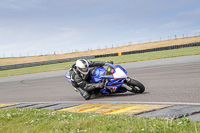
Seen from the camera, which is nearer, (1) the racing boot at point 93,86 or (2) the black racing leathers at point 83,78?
(1) the racing boot at point 93,86

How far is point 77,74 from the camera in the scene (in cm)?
802

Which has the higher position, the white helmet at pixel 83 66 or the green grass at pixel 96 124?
the white helmet at pixel 83 66

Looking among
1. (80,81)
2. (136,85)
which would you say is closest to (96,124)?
(136,85)

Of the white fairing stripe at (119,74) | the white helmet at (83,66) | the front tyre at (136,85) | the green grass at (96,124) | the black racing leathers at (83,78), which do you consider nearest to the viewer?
the green grass at (96,124)

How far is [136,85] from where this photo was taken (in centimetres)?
751

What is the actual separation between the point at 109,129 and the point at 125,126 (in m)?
0.24

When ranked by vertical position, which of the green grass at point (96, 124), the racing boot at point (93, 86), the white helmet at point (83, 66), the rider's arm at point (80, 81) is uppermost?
the white helmet at point (83, 66)

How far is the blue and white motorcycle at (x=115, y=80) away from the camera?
7426 millimetres

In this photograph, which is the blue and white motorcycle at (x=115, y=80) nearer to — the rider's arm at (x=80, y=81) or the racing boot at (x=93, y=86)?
the racing boot at (x=93, y=86)

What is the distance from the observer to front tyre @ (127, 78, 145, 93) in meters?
7.48

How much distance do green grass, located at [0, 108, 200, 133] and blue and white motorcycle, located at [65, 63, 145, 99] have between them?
2602 mm

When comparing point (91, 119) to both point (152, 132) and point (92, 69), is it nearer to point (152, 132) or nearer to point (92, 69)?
point (152, 132)

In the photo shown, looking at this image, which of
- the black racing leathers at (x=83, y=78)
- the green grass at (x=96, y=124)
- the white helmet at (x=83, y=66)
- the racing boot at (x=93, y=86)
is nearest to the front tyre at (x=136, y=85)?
the racing boot at (x=93, y=86)

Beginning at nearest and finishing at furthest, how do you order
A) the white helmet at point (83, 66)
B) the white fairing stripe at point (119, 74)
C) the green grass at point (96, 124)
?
the green grass at point (96, 124), the white fairing stripe at point (119, 74), the white helmet at point (83, 66)
